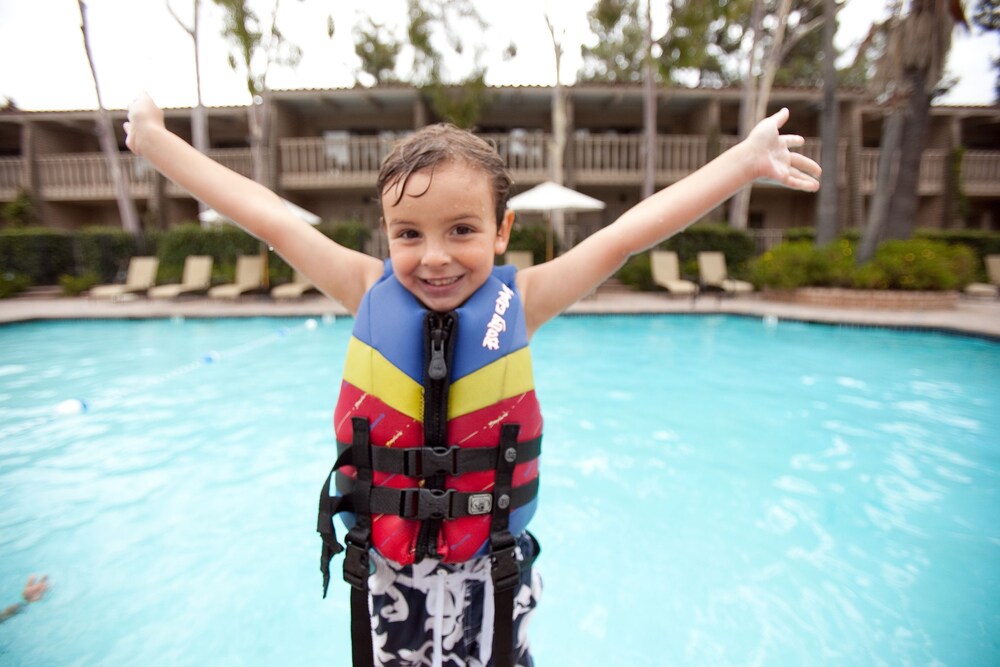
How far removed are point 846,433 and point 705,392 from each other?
1.57 m

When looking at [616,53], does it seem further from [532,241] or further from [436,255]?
[436,255]

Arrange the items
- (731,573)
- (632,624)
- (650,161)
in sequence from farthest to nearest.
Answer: (650,161) → (731,573) → (632,624)

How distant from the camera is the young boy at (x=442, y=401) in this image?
3.62ft

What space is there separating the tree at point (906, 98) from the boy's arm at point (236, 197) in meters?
13.1

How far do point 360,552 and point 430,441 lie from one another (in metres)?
0.24

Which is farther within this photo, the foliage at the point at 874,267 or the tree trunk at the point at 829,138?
the tree trunk at the point at 829,138

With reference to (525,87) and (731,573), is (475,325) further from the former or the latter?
(525,87)

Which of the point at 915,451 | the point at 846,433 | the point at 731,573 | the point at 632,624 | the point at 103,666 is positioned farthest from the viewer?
the point at 846,433

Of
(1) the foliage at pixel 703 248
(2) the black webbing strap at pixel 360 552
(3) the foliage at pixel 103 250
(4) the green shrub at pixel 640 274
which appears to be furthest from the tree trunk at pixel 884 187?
(3) the foliage at pixel 103 250

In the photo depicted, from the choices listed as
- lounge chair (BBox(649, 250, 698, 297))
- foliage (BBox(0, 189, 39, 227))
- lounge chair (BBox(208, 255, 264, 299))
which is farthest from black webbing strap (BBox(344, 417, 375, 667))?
foliage (BBox(0, 189, 39, 227))

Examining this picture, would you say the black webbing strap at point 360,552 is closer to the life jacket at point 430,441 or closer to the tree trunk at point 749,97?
the life jacket at point 430,441

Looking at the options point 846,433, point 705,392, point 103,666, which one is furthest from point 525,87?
point 103,666

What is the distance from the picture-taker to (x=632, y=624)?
2738mm

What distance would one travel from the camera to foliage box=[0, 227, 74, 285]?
15023 millimetres
